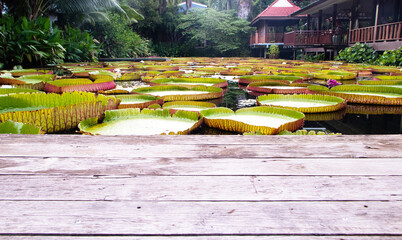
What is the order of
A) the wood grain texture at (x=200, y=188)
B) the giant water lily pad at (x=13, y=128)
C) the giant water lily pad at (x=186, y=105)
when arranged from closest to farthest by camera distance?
the wood grain texture at (x=200, y=188) < the giant water lily pad at (x=13, y=128) < the giant water lily pad at (x=186, y=105)

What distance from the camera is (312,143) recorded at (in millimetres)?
1106

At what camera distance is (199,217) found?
0.61 meters

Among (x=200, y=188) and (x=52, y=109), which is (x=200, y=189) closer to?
(x=200, y=188)

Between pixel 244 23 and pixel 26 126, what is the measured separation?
19727mm

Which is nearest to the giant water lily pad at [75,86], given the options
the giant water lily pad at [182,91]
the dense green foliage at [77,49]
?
the giant water lily pad at [182,91]

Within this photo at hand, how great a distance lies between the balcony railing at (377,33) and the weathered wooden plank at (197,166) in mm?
8544

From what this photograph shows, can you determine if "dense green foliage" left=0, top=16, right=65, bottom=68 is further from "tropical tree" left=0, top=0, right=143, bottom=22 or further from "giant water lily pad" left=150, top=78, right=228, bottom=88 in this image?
"giant water lily pad" left=150, top=78, right=228, bottom=88

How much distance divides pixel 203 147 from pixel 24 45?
17.5 ft

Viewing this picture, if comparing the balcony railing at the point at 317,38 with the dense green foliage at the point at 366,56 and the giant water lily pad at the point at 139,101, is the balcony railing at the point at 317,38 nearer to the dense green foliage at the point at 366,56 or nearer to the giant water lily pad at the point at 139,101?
the dense green foliage at the point at 366,56

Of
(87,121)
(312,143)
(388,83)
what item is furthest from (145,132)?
(388,83)

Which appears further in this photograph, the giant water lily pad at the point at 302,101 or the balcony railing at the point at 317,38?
the balcony railing at the point at 317,38

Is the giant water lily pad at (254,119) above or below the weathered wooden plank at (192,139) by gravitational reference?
below

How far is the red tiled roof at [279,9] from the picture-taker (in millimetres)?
18125

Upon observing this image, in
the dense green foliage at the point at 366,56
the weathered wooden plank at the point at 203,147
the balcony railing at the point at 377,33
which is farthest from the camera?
the balcony railing at the point at 377,33
